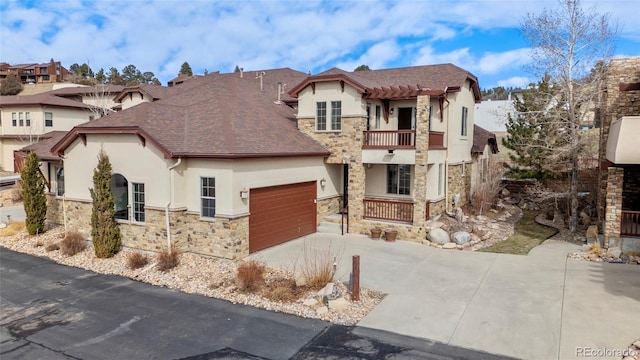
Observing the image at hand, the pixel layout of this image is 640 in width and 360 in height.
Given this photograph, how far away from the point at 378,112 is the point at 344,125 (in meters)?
2.43

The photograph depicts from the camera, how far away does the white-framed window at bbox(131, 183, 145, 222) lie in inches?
593

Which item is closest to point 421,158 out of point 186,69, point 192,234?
point 192,234

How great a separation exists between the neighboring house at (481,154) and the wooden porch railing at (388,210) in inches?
286

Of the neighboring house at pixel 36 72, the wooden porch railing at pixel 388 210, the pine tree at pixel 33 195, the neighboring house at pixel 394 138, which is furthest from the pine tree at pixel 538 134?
the neighboring house at pixel 36 72

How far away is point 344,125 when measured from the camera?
1856cm

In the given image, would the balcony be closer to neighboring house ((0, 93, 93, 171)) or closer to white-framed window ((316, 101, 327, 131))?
white-framed window ((316, 101, 327, 131))

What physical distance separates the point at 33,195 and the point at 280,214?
10.9m

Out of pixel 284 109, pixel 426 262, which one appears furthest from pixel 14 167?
pixel 426 262

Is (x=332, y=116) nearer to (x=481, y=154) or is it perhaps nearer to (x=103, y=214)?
(x=103, y=214)

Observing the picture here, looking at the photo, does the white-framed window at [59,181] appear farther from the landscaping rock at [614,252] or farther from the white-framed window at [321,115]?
the landscaping rock at [614,252]

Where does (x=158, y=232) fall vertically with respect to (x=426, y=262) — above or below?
above

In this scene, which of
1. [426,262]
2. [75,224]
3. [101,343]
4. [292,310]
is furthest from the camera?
[75,224]

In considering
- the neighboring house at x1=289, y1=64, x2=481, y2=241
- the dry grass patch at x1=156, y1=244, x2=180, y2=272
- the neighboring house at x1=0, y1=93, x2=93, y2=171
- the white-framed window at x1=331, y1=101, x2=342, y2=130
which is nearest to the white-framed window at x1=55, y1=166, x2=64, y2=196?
the dry grass patch at x1=156, y1=244, x2=180, y2=272

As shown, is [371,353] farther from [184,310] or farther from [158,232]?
[158,232]
